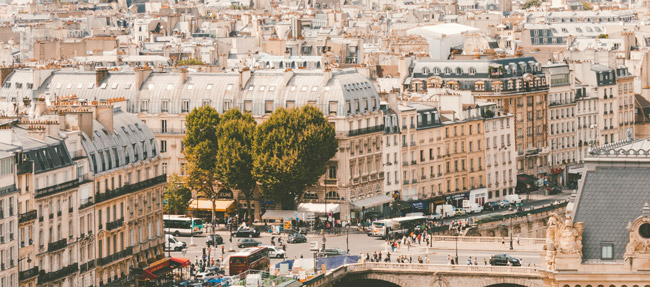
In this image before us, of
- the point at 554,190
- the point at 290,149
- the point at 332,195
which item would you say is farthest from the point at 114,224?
the point at 554,190

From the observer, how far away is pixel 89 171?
9862 cm

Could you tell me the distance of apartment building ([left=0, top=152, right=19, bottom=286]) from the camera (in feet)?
285

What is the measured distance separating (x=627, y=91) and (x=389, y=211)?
145ft

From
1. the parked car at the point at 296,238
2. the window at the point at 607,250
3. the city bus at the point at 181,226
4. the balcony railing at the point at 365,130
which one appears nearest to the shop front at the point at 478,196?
the balcony railing at the point at 365,130

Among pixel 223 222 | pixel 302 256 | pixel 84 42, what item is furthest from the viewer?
pixel 84 42

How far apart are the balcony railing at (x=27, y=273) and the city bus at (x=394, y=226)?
34088mm

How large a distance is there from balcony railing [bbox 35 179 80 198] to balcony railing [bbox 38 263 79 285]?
3700mm

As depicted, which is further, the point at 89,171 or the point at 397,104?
the point at 397,104

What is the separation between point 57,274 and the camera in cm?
9306

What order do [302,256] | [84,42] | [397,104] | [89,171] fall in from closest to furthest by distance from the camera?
1. [89,171]
2. [302,256]
3. [397,104]
4. [84,42]

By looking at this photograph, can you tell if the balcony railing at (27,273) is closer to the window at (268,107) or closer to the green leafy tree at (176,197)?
the green leafy tree at (176,197)

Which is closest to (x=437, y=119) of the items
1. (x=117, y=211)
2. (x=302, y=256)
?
(x=302, y=256)

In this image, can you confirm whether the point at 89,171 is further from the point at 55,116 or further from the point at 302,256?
the point at 302,256

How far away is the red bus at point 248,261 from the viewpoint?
103 m
